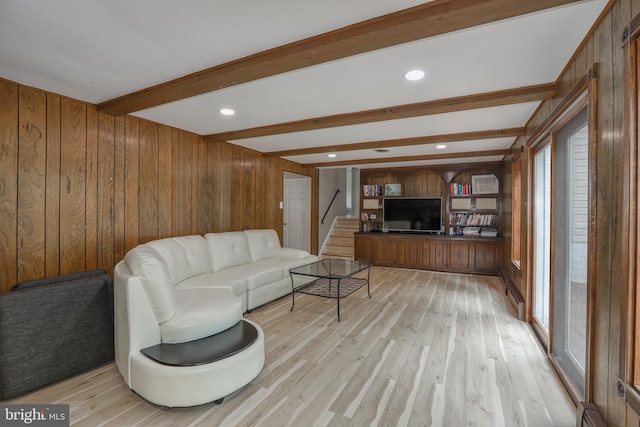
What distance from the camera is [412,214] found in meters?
6.38

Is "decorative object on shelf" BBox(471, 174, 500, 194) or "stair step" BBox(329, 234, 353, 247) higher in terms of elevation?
"decorative object on shelf" BBox(471, 174, 500, 194)

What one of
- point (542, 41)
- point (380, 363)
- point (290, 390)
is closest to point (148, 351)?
point (290, 390)

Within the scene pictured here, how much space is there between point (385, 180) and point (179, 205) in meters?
4.71

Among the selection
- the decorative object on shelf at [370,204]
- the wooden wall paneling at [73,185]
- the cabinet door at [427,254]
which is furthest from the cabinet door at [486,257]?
the wooden wall paneling at [73,185]

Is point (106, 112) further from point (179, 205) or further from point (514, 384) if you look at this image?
point (514, 384)

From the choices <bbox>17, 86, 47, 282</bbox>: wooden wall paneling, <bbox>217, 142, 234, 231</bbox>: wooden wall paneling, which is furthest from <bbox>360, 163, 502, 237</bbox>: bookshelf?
<bbox>17, 86, 47, 282</bbox>: wooden wall paneling

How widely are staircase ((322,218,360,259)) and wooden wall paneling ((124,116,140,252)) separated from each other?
4.65 m

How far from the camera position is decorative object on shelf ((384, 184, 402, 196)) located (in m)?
6.67

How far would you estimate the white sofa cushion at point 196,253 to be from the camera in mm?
3367

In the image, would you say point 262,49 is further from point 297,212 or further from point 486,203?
point 486,203

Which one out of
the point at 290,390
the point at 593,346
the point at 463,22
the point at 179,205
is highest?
the point at 463,22

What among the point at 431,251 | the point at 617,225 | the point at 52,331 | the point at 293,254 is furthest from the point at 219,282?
the point at 431,251

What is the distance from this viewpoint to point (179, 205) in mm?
3754

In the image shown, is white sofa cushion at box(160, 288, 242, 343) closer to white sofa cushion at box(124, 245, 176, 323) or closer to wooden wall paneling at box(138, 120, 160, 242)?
white sofa cushion at box(124, 245, 176, 323)
